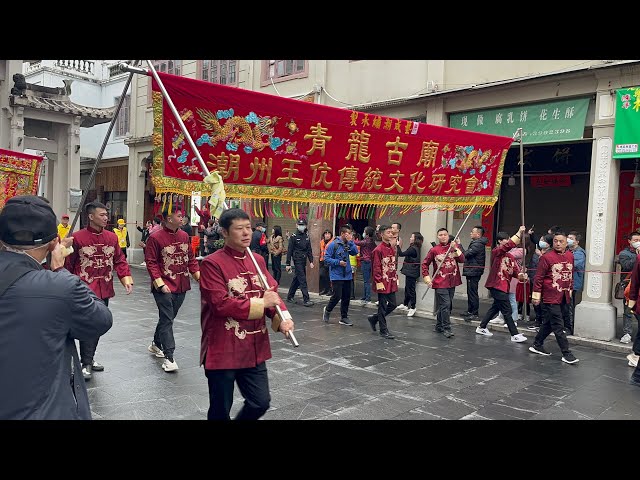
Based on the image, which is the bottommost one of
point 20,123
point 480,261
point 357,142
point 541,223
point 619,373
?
point 619,373

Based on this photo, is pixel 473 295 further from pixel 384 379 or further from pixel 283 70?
pixel 283 70

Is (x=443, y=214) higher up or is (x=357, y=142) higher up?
(x=357, y=142)

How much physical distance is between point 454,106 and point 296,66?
Answer: 15.8 feet

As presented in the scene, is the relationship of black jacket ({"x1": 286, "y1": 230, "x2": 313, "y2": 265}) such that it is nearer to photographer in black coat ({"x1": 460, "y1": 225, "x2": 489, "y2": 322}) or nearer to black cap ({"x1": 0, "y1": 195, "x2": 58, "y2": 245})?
photographer in black coat ({"x1": 460, "y1": 225, "x2": 489, "y2": 322})

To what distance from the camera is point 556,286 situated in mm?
7258

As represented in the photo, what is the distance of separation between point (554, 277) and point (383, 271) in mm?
2437

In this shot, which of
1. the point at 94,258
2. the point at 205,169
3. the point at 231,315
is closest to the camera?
the point at 231,315

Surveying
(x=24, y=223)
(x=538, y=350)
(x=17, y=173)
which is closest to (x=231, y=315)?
(x=24, y=223)

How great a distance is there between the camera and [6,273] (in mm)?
2410

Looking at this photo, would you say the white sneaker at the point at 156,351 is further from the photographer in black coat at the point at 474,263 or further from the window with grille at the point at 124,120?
the window with grille at the point at 124,120

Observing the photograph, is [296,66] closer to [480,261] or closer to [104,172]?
[480,261]

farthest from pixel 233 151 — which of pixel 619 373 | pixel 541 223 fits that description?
pixel 541 223

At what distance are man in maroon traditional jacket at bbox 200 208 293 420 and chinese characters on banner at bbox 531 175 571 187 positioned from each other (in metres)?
9.94

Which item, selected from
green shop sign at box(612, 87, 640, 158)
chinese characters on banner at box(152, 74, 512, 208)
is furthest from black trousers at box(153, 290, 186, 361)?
green shop sign at box(612, 87, 640, 158)
